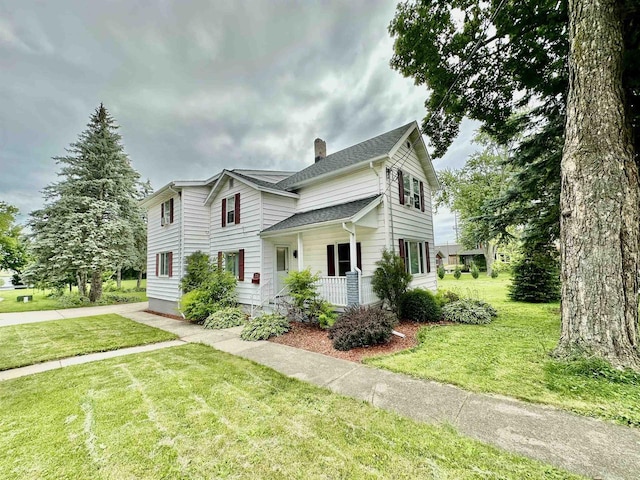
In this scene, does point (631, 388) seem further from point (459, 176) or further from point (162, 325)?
point (459, 176)

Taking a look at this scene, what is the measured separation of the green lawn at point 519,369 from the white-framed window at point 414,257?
3436 mm

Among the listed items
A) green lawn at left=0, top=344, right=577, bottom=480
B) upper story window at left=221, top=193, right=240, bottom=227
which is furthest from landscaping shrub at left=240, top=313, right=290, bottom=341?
upper story window at left=221, top=193, right=240, bottom=227

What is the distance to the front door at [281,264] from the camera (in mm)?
11477

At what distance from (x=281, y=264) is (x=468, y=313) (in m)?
7.60

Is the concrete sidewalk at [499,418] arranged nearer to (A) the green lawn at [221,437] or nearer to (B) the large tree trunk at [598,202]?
(A) the green lawn at [221,437]

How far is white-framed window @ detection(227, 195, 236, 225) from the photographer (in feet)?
40.2

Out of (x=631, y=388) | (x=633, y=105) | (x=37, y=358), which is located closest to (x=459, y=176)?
(x=633, y=105)

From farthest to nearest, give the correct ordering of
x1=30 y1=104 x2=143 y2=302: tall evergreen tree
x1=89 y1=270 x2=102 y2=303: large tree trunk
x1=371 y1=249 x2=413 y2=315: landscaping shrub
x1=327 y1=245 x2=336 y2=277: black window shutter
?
x1=89 y1=270 x2=102 y2=303: large tree trunk < x1=30 y1=104 x2=143 y2=302: tall evergreen tree < x1=327 y1=245 x2=336 y2=277: black window shutter < x1=371 y1=249 x2=413 y2=315: landscaping shrub

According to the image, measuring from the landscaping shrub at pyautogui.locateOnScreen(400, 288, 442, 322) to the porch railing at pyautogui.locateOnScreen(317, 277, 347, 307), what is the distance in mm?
2075

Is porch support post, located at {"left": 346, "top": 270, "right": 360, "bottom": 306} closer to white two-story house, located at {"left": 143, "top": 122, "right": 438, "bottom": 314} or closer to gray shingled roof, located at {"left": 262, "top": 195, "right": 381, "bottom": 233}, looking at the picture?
white two-story house, located at {"left": 143, "top": 122, "right": 438, "bottom": 314}

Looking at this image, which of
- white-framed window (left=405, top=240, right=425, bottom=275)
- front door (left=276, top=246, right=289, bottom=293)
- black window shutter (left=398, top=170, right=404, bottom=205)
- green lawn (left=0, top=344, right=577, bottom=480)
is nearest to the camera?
green lawn (left=0, top=344, right=577, bottom=480)

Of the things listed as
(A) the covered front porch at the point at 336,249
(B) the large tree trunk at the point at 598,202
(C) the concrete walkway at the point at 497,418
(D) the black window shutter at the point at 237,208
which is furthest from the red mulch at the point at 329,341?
(D) the black window shutter at the point at 237,208

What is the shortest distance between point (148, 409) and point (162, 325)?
7.72m

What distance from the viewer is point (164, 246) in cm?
1441
